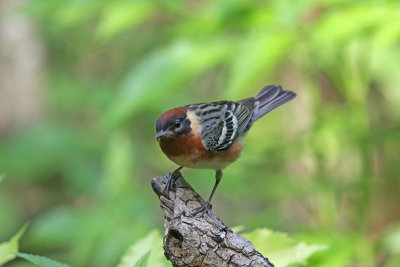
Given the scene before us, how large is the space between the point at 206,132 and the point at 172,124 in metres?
0.33

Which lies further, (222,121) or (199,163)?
(222,121)

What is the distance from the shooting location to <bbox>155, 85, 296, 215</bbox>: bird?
2.94 m

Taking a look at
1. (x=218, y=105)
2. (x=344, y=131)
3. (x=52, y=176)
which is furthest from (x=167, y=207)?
(x=52, y=176)

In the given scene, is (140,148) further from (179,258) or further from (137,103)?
(179,258)

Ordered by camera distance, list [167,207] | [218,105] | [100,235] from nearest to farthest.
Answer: [167,207] → [218,105] → [100,235]

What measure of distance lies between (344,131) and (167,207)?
204cm

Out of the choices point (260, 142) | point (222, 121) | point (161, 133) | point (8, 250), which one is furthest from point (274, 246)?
point (260, 142)

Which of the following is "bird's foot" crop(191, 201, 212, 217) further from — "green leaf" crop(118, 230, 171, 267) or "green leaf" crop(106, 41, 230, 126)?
"green leaf" crop(106, 41, 230, 126)

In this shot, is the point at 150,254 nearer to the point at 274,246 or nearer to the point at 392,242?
the point at 274,246

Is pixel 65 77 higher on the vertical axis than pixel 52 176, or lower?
higher

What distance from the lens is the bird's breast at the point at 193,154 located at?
2949 mm

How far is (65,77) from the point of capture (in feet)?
29.3

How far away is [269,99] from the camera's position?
12.6 feet

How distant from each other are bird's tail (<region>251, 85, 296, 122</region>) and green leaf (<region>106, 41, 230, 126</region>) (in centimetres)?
77
